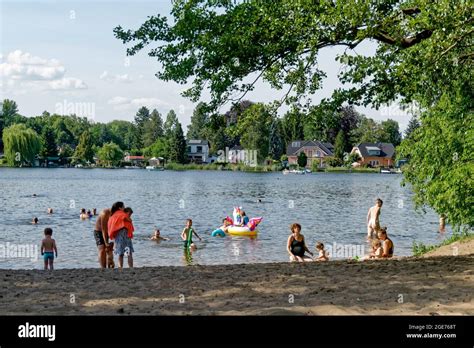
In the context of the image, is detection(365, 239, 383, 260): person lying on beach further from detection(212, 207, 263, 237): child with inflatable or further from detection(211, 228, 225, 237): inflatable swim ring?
detection(211, 228, 225, 237): inflatable swim ring

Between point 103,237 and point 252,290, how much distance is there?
6290mm

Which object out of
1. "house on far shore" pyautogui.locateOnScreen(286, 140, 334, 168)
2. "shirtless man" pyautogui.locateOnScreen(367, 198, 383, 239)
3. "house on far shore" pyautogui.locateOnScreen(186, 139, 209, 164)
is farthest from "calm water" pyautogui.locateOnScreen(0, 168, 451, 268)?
"house on far shore" pyautogui.locateOnScreen(186, 139, 209, 164)

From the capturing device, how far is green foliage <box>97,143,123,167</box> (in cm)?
17025

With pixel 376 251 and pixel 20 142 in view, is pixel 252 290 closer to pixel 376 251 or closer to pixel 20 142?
pixel 376 251

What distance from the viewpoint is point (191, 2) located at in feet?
40.9

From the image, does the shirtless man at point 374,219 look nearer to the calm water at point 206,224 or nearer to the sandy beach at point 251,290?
the calm water at point 206,224

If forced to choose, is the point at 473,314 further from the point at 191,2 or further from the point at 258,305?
the point at 191,2

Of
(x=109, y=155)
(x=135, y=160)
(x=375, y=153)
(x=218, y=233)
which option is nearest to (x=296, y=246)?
(x=218, y=233)

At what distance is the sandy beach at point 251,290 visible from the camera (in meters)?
8.77

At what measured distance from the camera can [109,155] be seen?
170750 mm

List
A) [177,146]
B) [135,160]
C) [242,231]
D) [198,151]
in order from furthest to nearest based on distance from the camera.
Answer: [135,160] → [198,151] → [177,146] → [242,231]

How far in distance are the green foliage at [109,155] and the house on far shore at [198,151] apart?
68.4 feet
